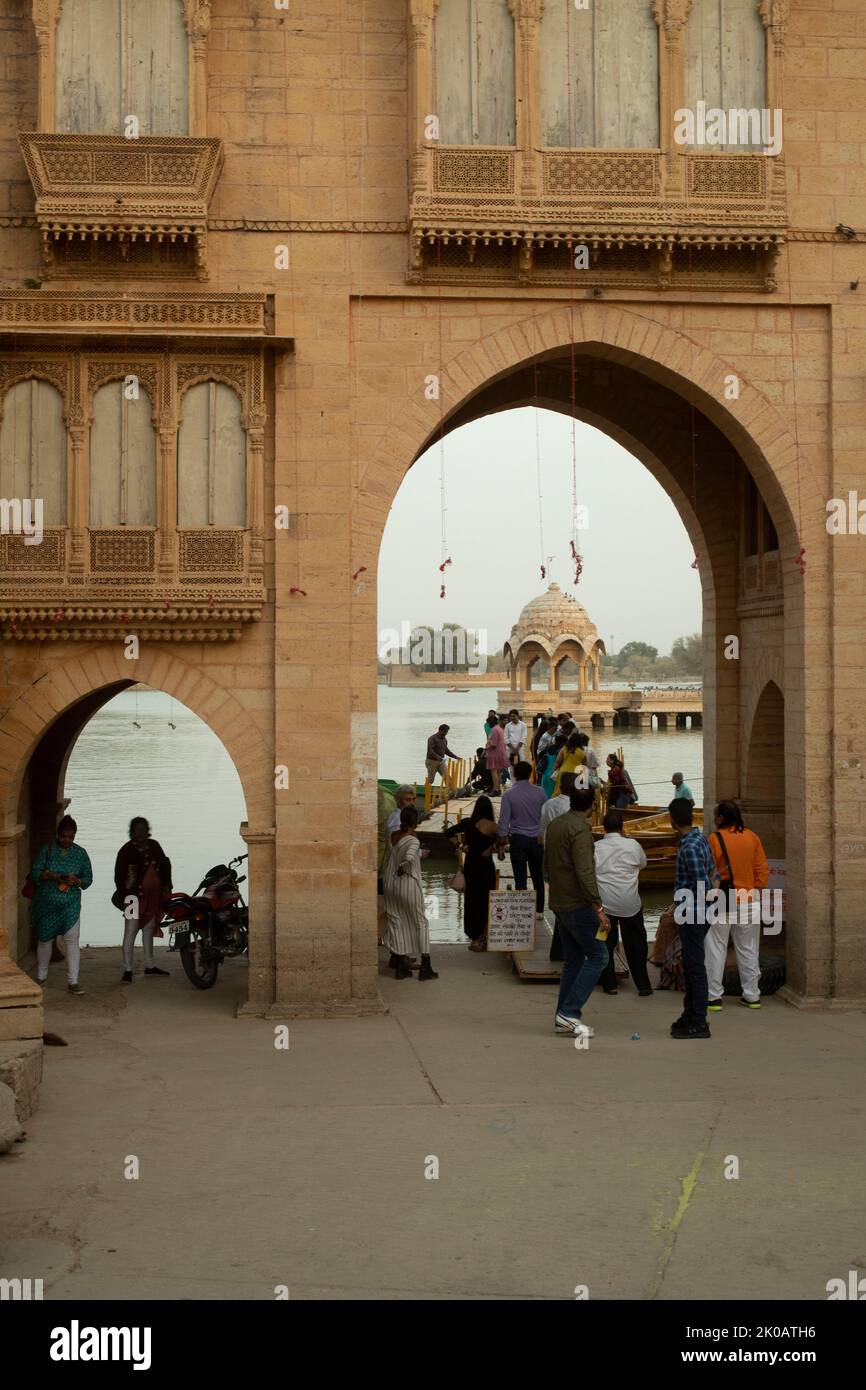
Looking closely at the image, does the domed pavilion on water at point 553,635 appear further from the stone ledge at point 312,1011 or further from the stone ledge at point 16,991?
the stone ledge at point 16,991

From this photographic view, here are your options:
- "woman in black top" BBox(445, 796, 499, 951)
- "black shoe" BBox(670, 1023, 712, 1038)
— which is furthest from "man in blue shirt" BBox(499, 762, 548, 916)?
"black shoe" BBox(670, 1023, 712, 1038)

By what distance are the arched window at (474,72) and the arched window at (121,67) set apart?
199cm

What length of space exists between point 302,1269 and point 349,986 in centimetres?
519

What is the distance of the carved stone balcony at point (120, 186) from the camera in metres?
11.2

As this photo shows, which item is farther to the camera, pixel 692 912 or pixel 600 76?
pixel 600 76

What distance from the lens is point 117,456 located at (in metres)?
11.6

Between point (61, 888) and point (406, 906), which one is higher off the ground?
point (61, 888)

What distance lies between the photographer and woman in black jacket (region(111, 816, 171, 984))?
12875mm

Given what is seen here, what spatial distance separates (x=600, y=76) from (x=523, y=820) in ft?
21.6

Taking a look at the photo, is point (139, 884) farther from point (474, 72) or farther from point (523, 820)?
point (474, 72)

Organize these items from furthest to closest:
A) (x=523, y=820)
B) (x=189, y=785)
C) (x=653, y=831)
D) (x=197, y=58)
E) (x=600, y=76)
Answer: (x=189, y=785), (x=653, y=831), (x=523, y=820), (x=600, y=76), (x=197, y=58)

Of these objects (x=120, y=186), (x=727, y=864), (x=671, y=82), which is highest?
(x=671, y=82)

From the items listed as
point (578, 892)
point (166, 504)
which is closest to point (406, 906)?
point (578, 892)

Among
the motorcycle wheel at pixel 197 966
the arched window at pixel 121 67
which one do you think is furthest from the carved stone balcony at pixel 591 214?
the motorcycle wheel at pixel 197 966
